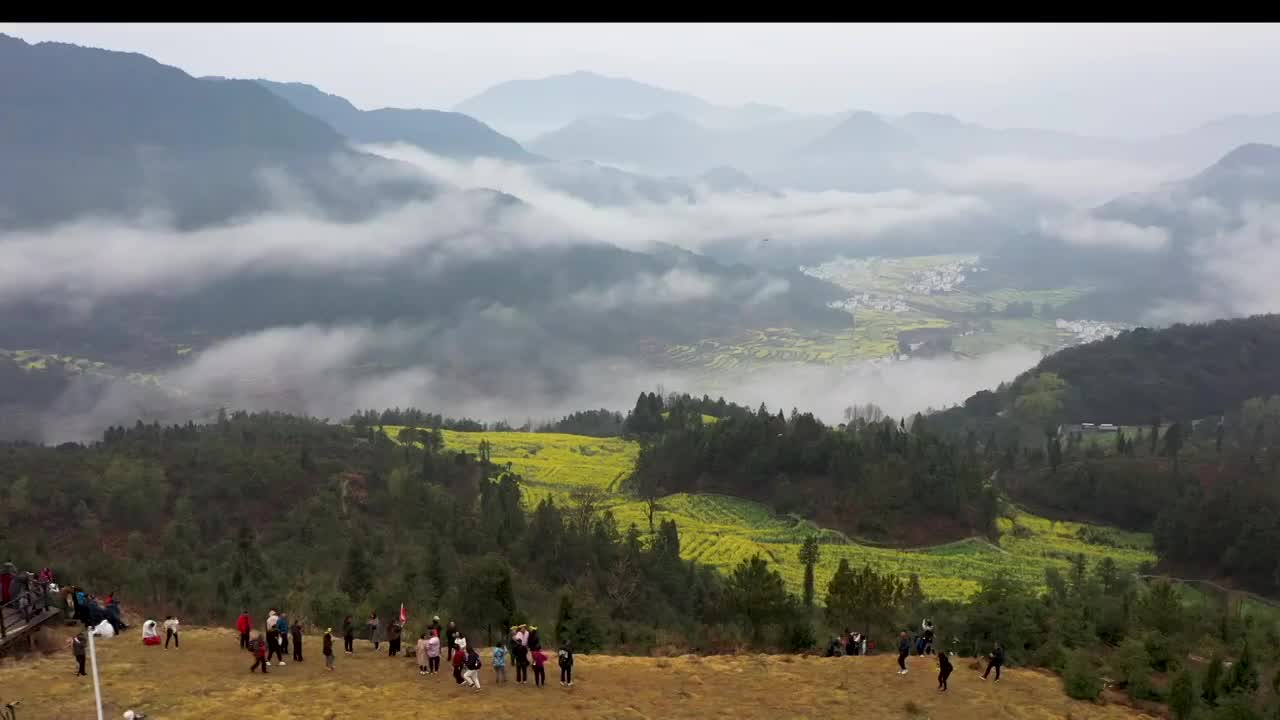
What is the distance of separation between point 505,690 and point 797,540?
71878 millimetres

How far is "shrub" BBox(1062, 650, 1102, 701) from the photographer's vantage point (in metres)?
28.9

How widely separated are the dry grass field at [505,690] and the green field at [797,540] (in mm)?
43162

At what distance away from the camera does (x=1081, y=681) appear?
28953mm

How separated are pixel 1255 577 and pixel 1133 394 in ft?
336

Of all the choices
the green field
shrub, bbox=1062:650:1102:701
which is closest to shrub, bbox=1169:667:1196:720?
shrub, bbox=1062:650:1102:701

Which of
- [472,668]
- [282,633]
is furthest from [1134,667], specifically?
[282,633]

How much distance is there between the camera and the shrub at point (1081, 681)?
28891 millimetres

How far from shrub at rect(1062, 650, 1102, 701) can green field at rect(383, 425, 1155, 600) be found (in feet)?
136

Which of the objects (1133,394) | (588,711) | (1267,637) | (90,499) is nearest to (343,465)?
(90,499)

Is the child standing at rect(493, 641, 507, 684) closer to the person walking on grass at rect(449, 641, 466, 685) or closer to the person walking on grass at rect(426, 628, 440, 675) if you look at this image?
the person walking on grass at rect(449, 641, 466, 685)

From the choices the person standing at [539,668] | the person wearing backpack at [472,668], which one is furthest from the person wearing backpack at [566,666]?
the person wearing backpack at [472,668]

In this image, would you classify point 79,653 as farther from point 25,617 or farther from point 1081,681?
point 1081,681

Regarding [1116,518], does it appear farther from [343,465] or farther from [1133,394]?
[343,465]

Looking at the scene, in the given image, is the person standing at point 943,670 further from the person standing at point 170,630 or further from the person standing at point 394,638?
the person standing at point 170,630
